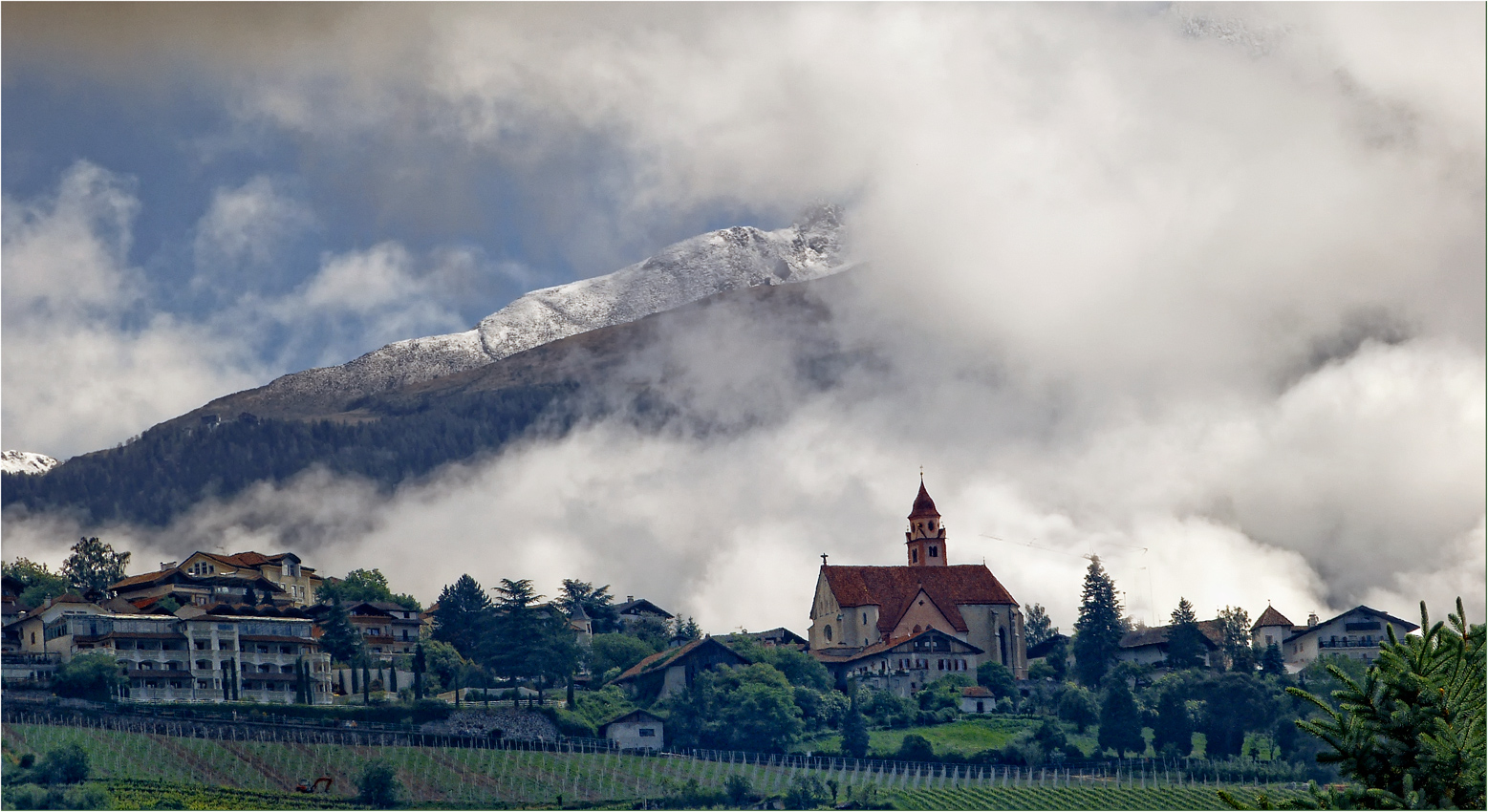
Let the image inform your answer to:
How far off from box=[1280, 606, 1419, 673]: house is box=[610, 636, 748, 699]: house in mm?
57201

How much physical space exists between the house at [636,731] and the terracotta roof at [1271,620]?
234 ft

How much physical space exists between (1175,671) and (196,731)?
83.4 meters

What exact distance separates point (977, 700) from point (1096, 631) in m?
17.6

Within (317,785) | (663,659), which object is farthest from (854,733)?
(317,785)

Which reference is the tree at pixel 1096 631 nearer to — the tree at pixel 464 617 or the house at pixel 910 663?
the house at pixel 910 663

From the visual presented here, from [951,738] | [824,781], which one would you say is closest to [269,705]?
[824,781]

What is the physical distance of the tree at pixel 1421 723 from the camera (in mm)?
32781

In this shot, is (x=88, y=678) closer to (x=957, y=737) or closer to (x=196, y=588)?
(x=196, y=588)

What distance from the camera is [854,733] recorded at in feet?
465

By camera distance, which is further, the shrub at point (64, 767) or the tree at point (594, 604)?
the tree at point (594, 604)

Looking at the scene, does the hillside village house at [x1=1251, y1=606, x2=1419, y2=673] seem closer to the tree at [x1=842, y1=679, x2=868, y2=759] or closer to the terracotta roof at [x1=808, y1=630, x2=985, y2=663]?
the terracotta roof at [x1=808, y1=630, x2=985, y2=663]

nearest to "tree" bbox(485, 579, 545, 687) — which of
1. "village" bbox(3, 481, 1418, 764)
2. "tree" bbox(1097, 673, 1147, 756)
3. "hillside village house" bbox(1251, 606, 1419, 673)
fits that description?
"village" bbox(3, 481, 1418, 764)

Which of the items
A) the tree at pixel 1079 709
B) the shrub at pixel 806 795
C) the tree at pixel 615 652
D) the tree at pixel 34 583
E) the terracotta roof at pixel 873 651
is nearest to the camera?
the shrub at pixel 806 795

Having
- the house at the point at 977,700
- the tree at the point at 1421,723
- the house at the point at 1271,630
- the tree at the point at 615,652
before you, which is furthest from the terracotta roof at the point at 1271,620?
the tree at the point at 1421,723
